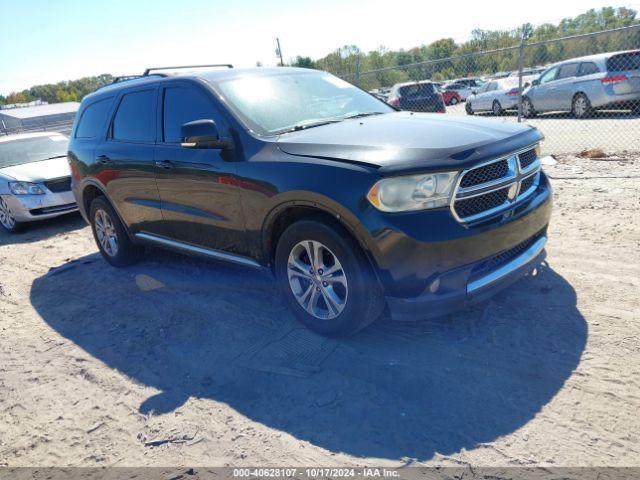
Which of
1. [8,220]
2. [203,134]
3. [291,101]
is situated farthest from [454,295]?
[8,220]

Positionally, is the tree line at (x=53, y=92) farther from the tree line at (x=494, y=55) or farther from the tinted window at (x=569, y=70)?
the tinted window at (x=569, y=70)

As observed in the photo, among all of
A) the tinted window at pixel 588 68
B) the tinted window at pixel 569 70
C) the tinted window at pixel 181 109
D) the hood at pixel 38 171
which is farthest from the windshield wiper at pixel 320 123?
the tinted window at pixel 569 70

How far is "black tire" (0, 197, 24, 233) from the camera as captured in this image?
823 centimetres

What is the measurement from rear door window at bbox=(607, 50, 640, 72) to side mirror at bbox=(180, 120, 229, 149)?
488 inches

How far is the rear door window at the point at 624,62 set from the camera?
1221 centimetres

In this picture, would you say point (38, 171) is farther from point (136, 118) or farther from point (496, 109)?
point (496, 109)

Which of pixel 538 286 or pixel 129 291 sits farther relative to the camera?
pixel 129 291

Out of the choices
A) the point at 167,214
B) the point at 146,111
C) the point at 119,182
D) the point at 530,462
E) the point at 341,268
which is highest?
the point at 146,111

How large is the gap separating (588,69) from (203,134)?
13003 millimetres

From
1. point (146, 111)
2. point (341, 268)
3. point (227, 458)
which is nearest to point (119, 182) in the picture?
point (146, 111)

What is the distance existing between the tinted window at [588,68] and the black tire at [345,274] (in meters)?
12.7

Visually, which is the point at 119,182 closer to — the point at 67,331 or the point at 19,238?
the point at 67,331

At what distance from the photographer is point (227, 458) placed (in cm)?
261

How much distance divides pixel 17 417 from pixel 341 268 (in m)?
2.30
